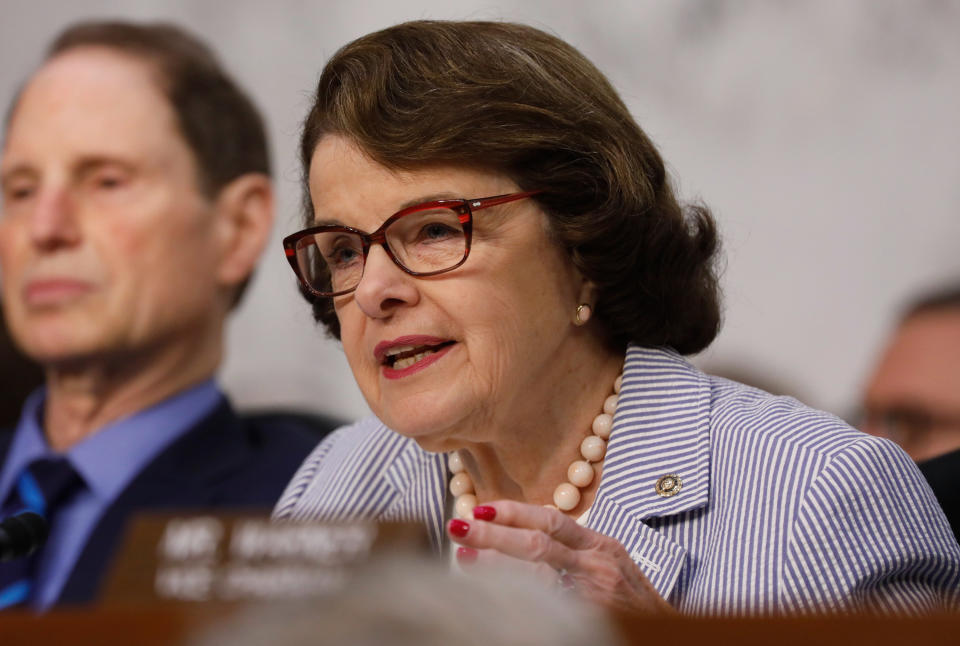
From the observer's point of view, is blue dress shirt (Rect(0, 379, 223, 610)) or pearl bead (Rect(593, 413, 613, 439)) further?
blue dress shirt (Rect(0, 379, 223, 610))

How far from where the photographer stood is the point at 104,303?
2.94 m

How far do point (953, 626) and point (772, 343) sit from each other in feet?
7.44

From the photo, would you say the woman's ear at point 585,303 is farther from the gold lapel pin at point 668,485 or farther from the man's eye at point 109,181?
the man's eye at point 109,181

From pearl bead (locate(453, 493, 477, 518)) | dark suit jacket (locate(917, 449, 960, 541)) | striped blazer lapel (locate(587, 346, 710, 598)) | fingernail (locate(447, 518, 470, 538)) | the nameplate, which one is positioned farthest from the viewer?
pearl bead (locate(453, 493, 477, 518))

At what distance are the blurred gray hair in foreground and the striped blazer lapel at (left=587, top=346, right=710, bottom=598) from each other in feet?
3.82

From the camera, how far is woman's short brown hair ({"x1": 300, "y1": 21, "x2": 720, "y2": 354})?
6.08 feet

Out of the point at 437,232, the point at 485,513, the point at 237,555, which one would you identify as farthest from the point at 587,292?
the point at 237,555

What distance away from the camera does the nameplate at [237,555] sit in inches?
38.9

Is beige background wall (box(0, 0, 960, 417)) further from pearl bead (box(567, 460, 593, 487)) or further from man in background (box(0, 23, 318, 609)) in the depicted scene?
pearl bead (box(567, 460, 593, 487))

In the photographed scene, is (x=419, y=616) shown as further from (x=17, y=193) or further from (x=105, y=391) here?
(x=17, y=193)

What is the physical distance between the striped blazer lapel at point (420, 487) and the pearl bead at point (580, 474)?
0.94ft

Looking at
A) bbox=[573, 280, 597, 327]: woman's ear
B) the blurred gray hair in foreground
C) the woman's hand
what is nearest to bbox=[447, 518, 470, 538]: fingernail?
the woman's hand

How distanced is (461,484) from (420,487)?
0.10 metres

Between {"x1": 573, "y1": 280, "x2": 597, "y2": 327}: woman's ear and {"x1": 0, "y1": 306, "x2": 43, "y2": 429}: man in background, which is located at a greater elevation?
{"x1": 573, "y1": 280, "x2": 597, "y2": 327}: woman's ear
